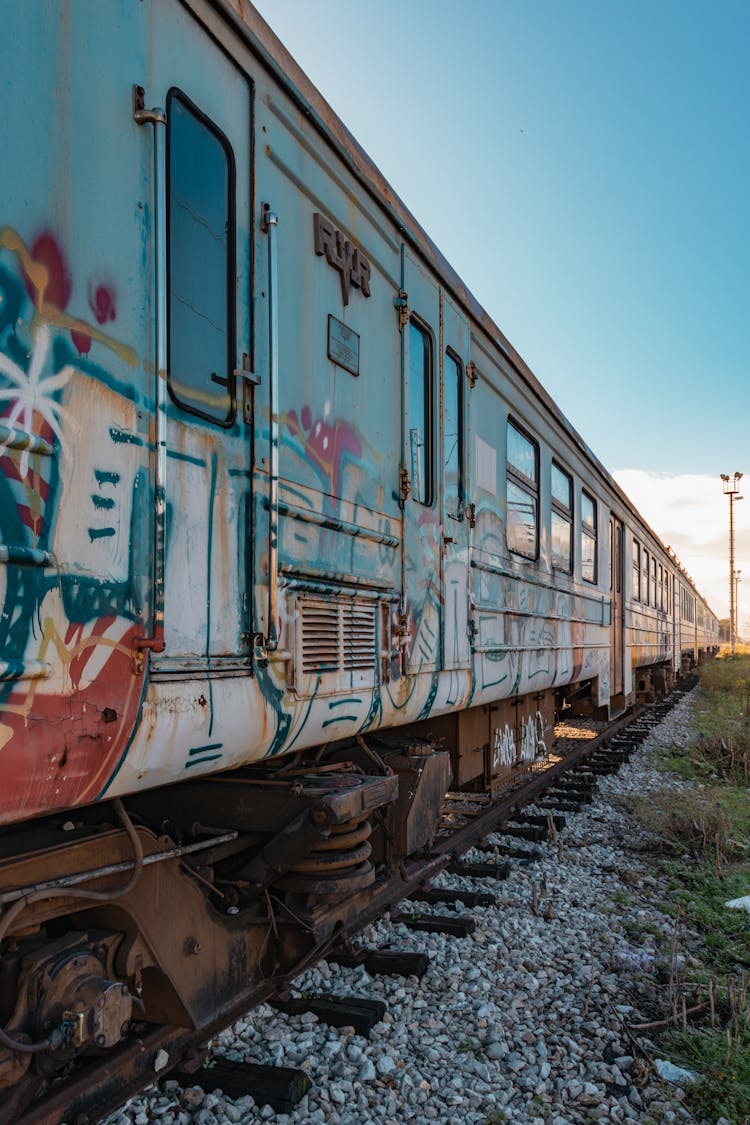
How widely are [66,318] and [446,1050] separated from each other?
3022mm

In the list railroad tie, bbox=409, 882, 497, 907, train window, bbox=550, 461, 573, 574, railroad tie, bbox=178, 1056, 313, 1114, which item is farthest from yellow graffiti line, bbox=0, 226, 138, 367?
train window, bbox=550, 461, 573, 574

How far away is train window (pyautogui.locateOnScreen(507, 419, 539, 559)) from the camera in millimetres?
6340

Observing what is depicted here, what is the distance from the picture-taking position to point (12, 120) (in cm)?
192

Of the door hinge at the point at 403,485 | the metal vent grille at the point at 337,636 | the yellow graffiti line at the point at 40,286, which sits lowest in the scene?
the metal vent grille at the point at 337,636

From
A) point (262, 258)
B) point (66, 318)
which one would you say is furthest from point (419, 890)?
point (66, 318)

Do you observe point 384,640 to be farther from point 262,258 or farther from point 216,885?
point 262,258

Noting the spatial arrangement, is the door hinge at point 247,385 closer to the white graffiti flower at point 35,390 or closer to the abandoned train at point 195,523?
the abandoned train at point 195,523

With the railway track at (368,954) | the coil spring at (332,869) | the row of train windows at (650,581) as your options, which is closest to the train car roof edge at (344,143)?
the coil spring at (332,869)

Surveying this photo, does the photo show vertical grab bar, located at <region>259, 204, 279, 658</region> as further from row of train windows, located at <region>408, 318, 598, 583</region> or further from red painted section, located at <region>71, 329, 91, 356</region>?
row of train windows, located at <region>408, 318, 598, 583</region>

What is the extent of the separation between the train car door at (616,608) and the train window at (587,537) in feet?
4.43

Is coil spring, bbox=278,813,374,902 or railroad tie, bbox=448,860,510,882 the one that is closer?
coil spring, bbox=278,813,374,902

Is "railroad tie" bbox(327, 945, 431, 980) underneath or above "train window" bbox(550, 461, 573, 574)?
underneath

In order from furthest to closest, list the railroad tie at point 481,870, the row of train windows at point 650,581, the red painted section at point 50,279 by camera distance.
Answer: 1. the row of train windows at point 650,581
2. the railroad tie at point 481,870
3. the red painted section at point 50,279

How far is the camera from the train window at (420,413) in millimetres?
4457
